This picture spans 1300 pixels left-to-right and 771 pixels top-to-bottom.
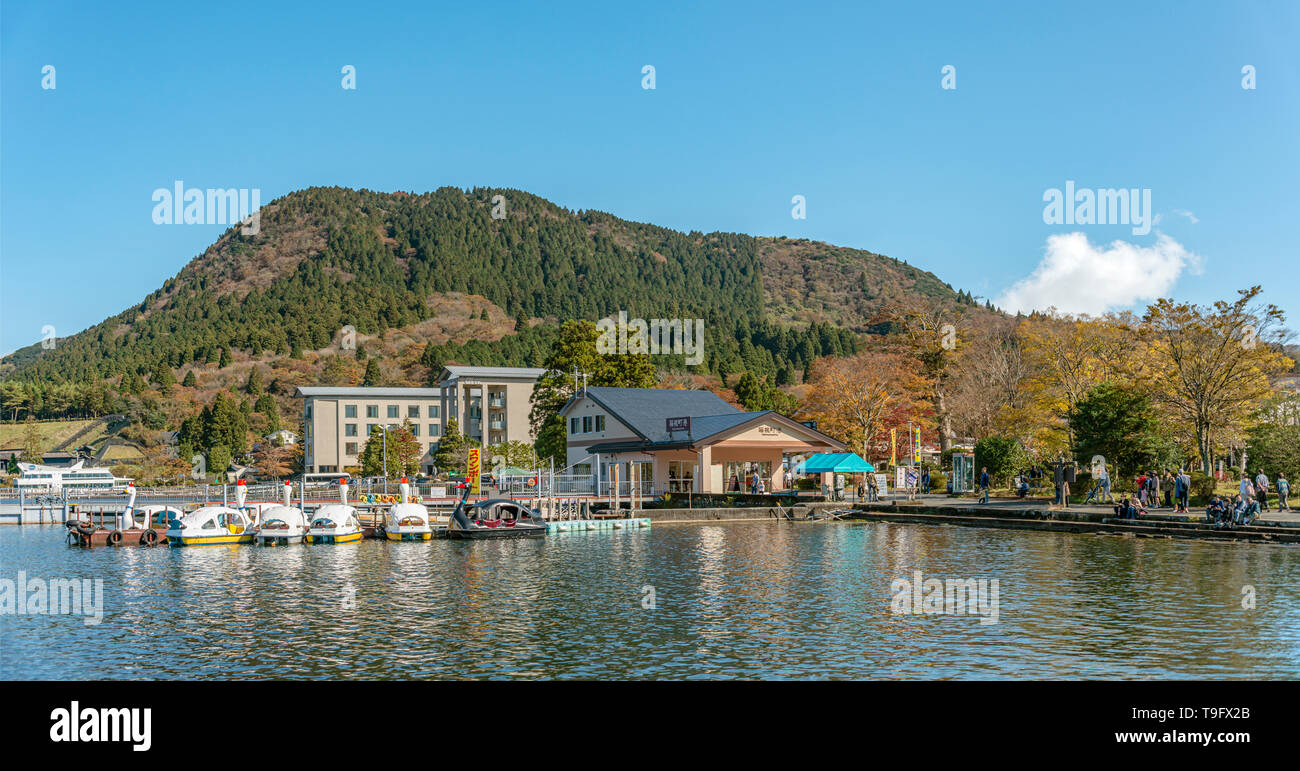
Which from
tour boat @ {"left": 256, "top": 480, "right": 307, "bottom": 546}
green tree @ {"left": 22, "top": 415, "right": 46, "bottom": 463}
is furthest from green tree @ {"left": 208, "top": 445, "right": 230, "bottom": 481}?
tour boat @ {"left": 256, "top": 480, "right": 307, "bottom": 546}

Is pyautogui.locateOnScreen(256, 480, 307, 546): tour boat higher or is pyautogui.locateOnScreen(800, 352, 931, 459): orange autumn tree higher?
pyautogui.locateOnScreen(800, 352, 931, 459): orange autumn tree

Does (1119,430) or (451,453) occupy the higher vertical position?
(1119,430)

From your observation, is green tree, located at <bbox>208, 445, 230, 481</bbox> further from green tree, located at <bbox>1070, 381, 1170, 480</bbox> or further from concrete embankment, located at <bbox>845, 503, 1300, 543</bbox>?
green tree, located at <bbox>1070, 381, 1170, 480</bbox>

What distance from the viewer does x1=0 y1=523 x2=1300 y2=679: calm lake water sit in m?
16.1

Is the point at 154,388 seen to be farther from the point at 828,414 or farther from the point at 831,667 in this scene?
the point at 831,667

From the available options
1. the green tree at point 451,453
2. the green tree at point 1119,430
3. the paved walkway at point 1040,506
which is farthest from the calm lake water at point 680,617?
the green tree at point 451,453

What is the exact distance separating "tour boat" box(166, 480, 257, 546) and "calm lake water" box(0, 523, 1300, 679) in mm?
5088

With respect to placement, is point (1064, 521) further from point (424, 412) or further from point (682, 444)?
point (424, 412)

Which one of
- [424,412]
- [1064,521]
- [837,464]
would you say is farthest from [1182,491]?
[424,412]

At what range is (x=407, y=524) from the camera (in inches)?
1657

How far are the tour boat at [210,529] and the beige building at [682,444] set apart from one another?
17.7 metres

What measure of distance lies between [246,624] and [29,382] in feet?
541

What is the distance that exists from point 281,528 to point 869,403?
41999mm
